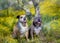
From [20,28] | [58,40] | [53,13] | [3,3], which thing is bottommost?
[58,40]

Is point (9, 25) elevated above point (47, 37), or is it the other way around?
point (9, 25)

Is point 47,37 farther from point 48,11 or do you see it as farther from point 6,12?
point 6,12

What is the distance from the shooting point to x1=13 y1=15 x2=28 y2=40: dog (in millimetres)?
1489

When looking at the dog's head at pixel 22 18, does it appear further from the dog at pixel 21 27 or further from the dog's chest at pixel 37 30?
the dog's chest at pixel 37 30

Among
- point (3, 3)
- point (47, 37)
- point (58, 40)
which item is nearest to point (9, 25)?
point (3, 3)

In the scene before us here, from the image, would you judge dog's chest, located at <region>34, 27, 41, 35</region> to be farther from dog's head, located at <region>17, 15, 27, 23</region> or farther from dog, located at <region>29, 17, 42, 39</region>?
dog's head, located at <region>17, 15, 27, 23</region>

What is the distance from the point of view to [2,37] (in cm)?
147

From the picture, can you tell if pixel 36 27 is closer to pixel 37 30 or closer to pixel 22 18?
pixel 37 30

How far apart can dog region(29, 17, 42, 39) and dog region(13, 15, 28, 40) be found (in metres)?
0.05

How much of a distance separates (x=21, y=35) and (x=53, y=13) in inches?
14.4

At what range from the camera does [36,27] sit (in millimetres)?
1502

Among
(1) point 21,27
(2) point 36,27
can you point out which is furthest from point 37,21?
(1) point 21,27

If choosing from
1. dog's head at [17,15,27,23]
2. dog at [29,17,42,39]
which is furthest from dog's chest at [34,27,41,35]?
dog's head at [17,15,27,23]

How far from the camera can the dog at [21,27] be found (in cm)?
149
